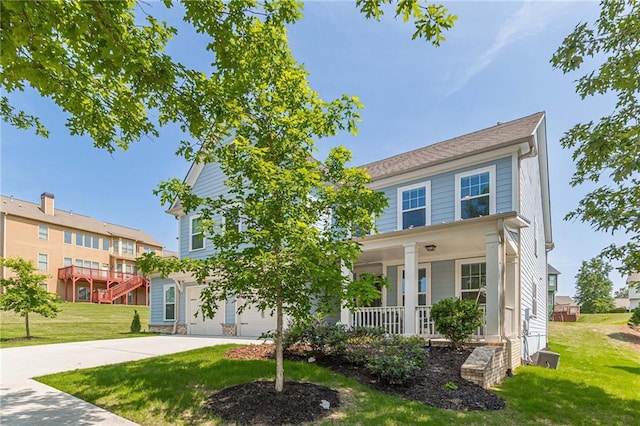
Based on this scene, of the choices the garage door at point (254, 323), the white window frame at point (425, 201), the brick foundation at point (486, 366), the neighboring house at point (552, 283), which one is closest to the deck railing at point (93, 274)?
the garage door at point (254, 323)

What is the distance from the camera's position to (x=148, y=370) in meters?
7.21

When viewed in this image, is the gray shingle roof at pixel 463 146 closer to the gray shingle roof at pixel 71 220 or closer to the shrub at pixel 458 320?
the shrub at pixel 458 320

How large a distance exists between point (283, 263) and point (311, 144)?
195 centimetres

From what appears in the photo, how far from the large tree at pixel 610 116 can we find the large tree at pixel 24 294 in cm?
1742

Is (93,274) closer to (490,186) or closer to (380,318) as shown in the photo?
(380,318)

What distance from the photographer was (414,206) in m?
12.3

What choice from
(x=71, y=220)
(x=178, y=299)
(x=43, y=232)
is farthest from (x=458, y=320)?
(x=71, y=220)

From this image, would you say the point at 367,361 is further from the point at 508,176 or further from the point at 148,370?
the point at 508,176

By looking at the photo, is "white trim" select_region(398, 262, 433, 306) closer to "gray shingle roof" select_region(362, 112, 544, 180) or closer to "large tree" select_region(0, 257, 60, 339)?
"gray shingle roof" select_region(362, 112, 544, 180)

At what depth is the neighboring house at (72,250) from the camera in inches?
1122

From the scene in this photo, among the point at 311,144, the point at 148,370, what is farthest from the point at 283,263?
the point at 148,370

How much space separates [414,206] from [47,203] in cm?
3231

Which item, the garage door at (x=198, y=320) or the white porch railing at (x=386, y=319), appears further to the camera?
the garage door at (x=198, y=320)

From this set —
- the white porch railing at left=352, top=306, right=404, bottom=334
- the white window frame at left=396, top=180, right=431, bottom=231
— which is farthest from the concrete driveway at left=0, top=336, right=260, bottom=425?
the white window frame at left=396, top=180, right=431, bottom=231
